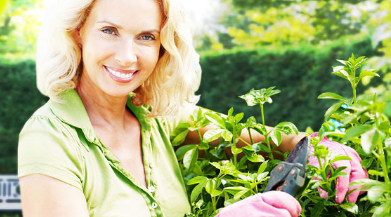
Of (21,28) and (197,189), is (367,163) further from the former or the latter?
(21,28)

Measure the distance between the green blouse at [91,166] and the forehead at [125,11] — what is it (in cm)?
26

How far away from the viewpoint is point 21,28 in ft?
Result: 27.0

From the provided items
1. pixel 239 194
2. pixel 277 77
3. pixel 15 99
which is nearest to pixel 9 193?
pixel 15 99

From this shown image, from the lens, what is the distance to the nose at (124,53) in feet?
4.62

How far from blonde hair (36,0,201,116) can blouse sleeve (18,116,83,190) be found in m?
0.14

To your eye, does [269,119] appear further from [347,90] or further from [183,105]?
[183,105]

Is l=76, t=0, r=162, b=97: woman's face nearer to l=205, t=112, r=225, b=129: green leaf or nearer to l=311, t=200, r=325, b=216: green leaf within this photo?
l=205, t=112, r=225, b=129: green leaf

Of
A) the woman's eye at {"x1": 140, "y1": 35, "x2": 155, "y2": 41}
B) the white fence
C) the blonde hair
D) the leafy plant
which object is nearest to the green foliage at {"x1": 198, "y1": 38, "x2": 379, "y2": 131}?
the white fence

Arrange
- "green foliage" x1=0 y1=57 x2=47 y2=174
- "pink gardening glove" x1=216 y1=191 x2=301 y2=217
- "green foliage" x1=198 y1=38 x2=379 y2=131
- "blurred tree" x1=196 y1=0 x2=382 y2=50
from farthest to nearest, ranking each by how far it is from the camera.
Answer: "blurred tree" x1=196 y1=0 x2=382 y2=50 < "green foliage" x1=198 y1=38 x2=379 y2=131 < "green foliage" x1=0 y1=57 x2=47 y2=174 < "pink gardening glove" x1=216 y1=191 x2=301 y2=217

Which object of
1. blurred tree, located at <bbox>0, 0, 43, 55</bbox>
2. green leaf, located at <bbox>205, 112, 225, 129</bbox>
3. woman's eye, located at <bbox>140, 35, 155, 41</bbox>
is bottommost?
green leaf, located at <bbox>205, 112, 225, 129</bbox>

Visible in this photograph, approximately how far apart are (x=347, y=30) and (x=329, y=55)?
238cm

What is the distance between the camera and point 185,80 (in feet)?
5.61

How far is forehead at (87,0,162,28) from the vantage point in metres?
1.39

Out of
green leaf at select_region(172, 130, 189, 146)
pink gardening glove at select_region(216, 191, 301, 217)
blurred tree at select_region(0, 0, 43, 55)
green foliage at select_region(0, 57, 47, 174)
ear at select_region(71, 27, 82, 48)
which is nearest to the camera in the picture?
pink gardening glove at select_region(216, 191, 301, 217)
